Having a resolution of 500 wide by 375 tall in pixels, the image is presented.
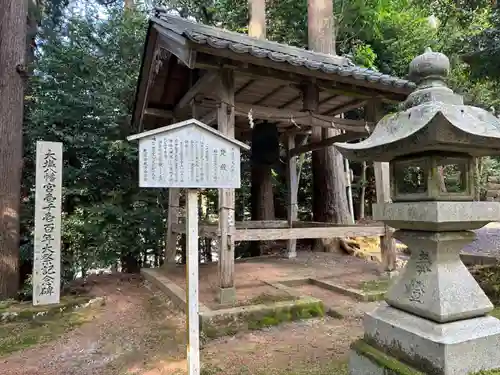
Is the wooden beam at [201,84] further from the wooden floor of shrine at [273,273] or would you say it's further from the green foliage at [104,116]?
Result: the wooden floor of shrine at [273,273]

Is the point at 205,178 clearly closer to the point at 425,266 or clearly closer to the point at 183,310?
the point at 425,266

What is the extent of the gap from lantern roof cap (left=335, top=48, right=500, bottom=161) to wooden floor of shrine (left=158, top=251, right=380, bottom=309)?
294cm

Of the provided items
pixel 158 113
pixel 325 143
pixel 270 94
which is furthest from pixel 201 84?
pixel 325 143

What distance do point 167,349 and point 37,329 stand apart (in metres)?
2.21

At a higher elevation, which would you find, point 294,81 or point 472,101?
point 472,101

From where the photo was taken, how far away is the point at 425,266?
8.88ft

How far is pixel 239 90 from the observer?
6625mm

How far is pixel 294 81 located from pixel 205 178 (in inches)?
118

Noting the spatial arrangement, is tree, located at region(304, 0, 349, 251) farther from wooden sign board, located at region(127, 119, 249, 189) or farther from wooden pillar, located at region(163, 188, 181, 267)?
wooden sign board, located at region(127, 119, 249, 189)

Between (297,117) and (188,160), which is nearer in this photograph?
(188,160)

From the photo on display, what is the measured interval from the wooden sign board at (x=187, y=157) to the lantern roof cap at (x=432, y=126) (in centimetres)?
108

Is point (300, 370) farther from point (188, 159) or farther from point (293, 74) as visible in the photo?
point (293, 74)

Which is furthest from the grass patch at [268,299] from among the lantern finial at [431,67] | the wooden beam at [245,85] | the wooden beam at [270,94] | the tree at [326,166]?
the tree at [326,166]

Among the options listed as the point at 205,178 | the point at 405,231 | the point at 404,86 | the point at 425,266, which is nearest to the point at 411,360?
the point at 425,266
